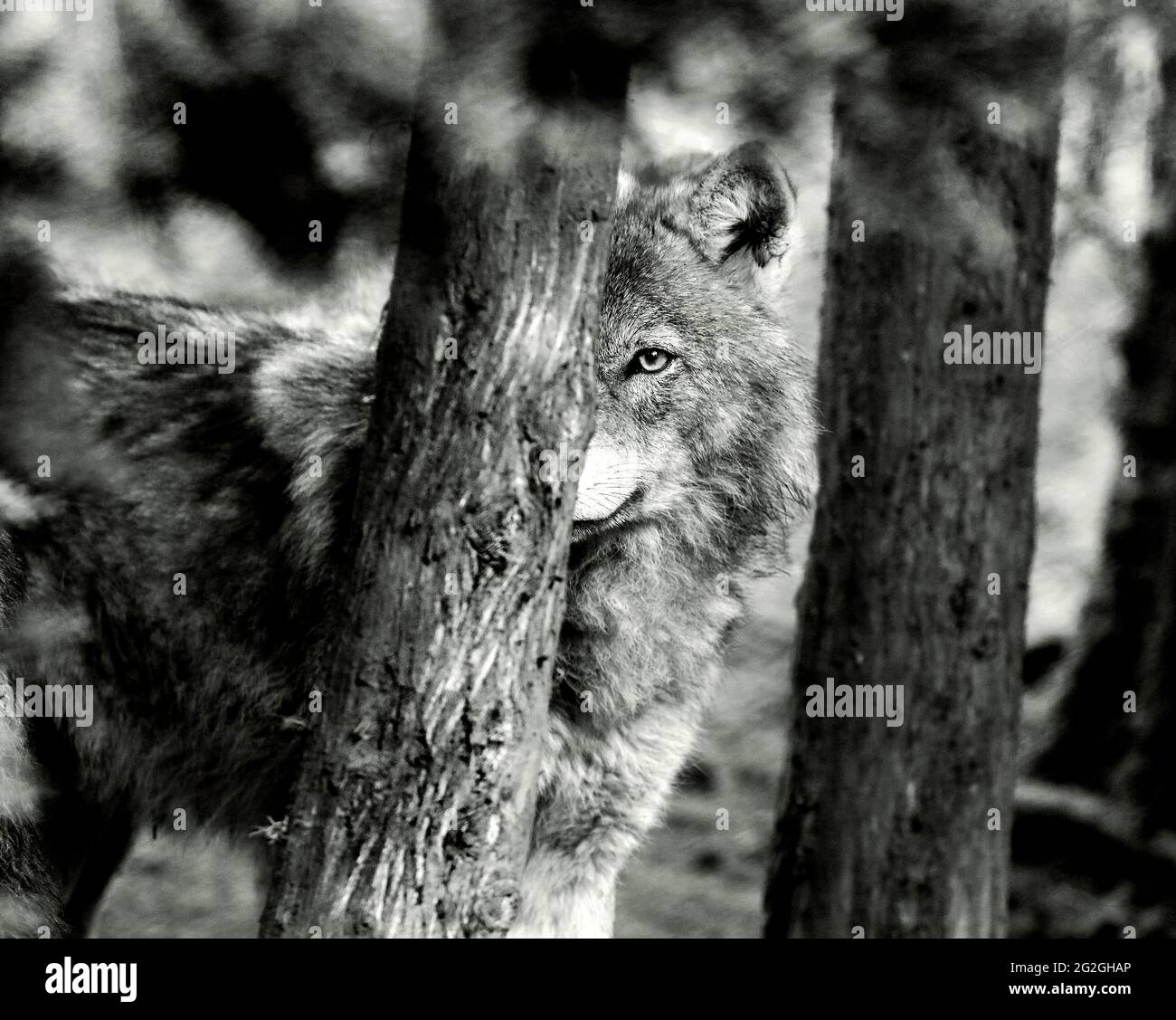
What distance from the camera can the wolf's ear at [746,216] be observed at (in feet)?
13.0

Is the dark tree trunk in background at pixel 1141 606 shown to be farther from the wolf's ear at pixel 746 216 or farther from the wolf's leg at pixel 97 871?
the wolf's leg at pixel 97 871

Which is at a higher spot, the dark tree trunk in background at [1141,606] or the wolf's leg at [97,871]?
the dark tree trunk in background at [1141,606]

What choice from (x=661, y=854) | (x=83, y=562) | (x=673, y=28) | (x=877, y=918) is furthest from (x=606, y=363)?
(x=661, y=854)

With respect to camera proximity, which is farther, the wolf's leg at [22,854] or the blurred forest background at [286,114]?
the wolf's leg at [22,854]

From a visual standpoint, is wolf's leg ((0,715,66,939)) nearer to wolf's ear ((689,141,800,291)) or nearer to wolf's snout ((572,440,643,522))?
wolf's snout ((572,440,643,522))

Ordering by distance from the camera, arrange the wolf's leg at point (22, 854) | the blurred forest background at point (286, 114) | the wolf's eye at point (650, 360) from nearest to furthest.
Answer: the blurred forest background at point (286, 114)
the wolf's leg at point (22, 854)
the wolf's eye at point (650, 360)

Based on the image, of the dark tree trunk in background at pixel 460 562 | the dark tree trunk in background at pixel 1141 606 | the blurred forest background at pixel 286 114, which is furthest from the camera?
the dark tree trunk in background at pixel 1141 606

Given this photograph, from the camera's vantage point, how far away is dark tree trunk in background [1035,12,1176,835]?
7117 millimetres

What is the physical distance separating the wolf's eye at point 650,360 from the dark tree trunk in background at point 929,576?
3.90 feet

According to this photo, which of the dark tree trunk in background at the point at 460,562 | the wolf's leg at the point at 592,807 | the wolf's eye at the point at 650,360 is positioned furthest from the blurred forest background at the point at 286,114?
the wolf's leg at the point at 592,807

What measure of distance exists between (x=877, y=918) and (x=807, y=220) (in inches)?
101

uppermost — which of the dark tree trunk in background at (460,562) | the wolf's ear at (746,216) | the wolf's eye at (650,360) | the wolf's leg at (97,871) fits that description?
the wolf's ear at (746,216)

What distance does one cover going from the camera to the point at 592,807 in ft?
13.0

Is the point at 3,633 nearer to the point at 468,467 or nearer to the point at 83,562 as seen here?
the point at 83,562
